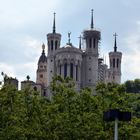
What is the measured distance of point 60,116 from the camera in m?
42.3

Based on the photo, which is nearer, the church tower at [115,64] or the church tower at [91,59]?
the church tower at [91,59]

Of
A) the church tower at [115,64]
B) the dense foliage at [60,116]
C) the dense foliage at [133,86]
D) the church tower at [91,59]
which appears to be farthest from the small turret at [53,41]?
Answer: the dense foliage at [60,116]

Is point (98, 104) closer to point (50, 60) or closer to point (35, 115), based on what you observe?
point (35, 115)

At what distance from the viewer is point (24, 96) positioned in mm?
45188

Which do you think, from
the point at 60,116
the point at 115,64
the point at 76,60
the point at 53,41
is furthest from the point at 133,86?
the point at 60,116

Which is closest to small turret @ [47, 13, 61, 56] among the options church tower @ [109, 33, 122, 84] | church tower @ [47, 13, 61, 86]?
church tower @ [47, 13, 61, 86]

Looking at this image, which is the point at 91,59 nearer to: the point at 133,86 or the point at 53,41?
the point at 53,41

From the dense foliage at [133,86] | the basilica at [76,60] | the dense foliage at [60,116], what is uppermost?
the basilica at [76,60]

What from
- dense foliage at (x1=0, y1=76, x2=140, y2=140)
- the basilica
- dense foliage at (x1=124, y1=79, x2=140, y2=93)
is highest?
the basilica

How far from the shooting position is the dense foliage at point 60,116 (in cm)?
4144

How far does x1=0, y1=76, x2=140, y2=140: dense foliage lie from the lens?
41.4m

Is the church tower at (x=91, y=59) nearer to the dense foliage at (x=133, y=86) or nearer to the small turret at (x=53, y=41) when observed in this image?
the small turret at (x=53, y=41)

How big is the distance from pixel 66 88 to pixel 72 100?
1.39 meters

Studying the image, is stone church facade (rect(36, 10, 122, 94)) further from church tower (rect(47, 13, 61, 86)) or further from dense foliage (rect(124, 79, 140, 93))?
dense foliage (rect(124, 79, 140, 93))
